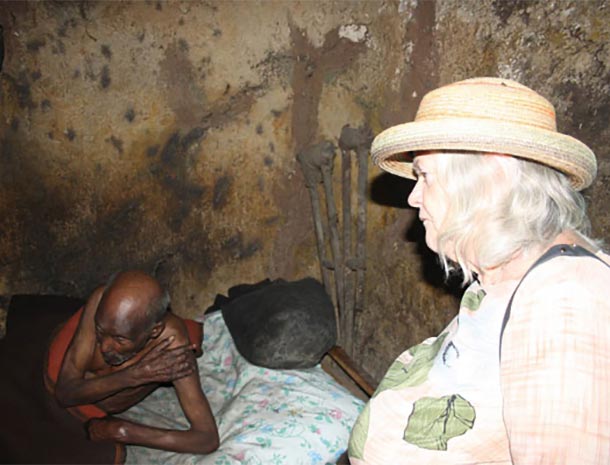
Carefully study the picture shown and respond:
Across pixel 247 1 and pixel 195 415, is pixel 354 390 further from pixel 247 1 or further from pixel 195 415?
pixel 247 1

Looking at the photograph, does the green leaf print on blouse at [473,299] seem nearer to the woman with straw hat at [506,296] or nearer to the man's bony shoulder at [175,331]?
the woman with straw hat at [506,296]

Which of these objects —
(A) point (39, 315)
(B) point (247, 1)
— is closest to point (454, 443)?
(A) point (39, 315)

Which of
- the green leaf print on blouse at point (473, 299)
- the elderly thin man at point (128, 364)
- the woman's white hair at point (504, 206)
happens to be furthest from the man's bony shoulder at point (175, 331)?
the woman's white hair at point (504, 206)

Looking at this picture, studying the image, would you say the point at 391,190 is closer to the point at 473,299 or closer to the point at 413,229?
the point at 413,229

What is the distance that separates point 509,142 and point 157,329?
1.80 metres

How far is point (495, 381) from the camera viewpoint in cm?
121

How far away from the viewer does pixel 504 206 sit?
1195 millimetres

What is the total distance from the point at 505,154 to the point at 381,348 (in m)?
2.28

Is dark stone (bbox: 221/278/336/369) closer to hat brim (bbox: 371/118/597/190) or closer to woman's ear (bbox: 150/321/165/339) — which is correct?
woman's ear (bbox: 150/321/165/339)

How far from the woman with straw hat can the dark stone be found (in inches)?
56.1

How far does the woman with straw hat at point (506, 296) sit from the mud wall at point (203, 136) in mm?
1481

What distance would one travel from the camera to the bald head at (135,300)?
7.45 ft

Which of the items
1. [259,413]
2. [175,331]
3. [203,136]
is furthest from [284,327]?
[203,136]

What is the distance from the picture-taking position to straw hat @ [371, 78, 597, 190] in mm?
1156
